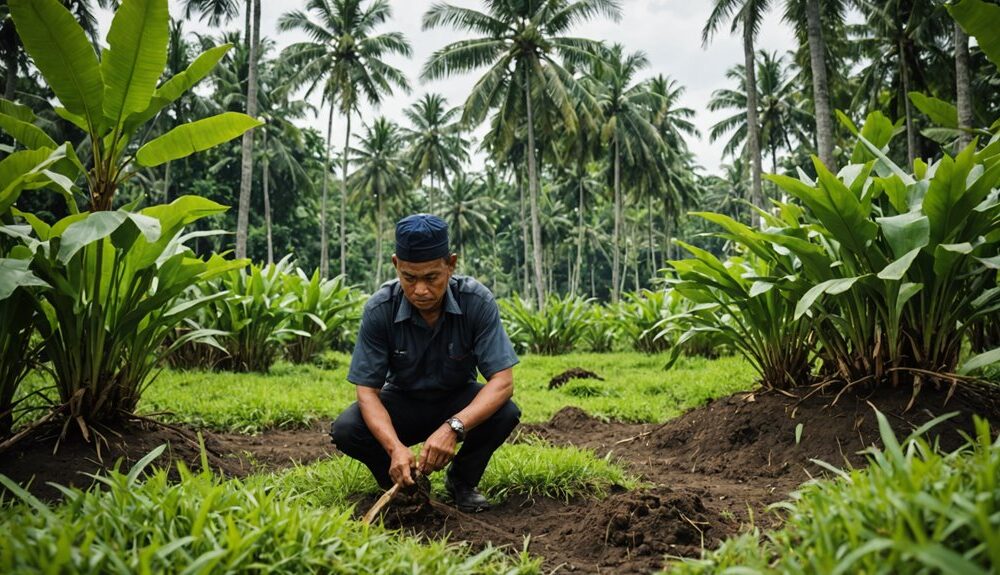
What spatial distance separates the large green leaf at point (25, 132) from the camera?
262cm

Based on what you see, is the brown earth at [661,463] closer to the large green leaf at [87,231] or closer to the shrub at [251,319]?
the large green leaf at [87,231]

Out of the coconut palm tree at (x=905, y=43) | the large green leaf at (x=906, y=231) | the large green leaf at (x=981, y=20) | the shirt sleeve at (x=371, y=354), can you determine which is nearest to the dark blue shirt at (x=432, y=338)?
the shirt sleeve at (x=371, y=354)

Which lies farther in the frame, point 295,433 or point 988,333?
point 295,433

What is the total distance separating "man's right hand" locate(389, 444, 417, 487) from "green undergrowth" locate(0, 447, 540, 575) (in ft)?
1.04

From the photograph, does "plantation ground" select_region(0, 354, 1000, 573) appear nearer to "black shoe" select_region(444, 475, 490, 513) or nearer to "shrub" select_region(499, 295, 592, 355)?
"black shoe" select_region(444, 475, 490, 513)

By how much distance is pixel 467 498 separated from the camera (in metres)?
2.63

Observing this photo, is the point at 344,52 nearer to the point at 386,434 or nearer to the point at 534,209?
the point at 534,209

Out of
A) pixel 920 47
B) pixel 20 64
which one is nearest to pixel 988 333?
pixel 920 47

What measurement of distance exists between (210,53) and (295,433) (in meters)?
2.61

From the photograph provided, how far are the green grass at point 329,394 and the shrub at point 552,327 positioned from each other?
312 centimetres

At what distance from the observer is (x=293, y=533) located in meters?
1.60

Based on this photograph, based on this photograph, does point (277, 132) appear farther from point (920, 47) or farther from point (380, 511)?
point (380, 511)

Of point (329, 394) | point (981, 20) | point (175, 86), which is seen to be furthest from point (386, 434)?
point (981, 20)

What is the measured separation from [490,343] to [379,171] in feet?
113
